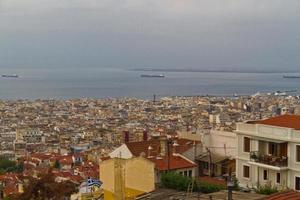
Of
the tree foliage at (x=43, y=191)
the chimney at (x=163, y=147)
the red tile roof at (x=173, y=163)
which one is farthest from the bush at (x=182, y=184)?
the chimney at (x=163, y=147)

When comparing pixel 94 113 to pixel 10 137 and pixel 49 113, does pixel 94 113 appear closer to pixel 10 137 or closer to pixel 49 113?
pixel 49 113

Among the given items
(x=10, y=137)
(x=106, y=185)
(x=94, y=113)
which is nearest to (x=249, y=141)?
(x=106, y=185)

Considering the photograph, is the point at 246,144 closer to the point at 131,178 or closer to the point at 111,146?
the point at 131,178

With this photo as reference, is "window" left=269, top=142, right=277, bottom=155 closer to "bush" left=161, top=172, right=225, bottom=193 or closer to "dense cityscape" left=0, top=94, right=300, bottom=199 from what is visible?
"dense cityscape" left=0, top=94, right=300, bottom=199

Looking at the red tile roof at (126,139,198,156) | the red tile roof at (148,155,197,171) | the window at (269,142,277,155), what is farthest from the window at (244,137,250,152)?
the red tile roof at (126,139,198,156)

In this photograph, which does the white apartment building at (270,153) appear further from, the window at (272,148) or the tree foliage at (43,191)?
the tree foliage at (43,191)

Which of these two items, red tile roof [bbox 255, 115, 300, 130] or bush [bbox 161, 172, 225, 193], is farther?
red tile roof [bbox 255, 115, 300, 130]

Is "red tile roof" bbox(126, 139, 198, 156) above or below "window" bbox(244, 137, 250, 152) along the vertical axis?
below

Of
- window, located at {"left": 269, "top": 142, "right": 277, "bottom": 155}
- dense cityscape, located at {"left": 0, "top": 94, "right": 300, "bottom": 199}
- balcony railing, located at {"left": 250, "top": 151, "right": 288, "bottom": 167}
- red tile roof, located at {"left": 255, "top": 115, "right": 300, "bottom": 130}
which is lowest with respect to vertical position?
dense cityscape, located at {"left": 0, "top": 94, "right": 300, "bottom": 199}
